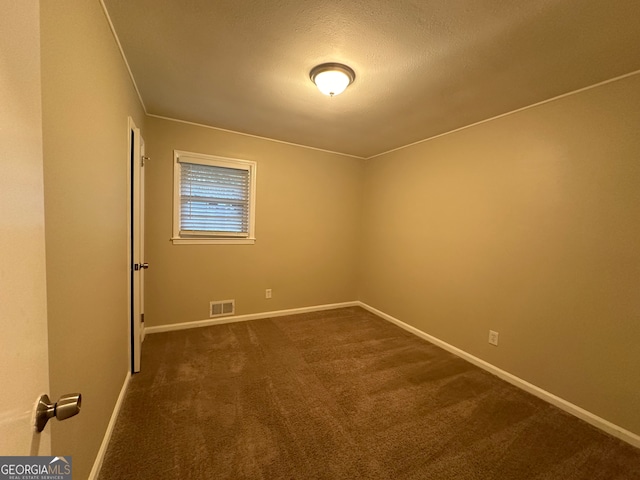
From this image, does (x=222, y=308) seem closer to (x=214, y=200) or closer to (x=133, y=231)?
(x=214, y=200)

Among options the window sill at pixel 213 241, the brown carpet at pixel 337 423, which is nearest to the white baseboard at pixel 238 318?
the brown carpet at pixel 337 423

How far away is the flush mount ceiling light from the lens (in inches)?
71.6

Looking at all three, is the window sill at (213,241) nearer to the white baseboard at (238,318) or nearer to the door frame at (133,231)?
the door frame at (133,231)

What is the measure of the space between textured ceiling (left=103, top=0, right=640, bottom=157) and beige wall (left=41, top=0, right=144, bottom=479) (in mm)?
373

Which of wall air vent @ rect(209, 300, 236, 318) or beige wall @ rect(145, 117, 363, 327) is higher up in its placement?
beige wall @ rect(145, 117, 363, 327)

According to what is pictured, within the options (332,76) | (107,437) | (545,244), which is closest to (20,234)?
(107,437)

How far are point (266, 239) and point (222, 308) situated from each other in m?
1.04

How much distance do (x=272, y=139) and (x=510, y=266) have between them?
120 inches

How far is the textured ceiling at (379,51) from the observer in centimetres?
136

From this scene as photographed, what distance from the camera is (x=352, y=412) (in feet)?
6.26

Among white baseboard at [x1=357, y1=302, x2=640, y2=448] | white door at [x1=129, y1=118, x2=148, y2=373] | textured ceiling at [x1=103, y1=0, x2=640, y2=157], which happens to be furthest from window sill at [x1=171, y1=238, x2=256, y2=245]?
white baseboard at [x1=357, y1=302, x2=640, y2=448]

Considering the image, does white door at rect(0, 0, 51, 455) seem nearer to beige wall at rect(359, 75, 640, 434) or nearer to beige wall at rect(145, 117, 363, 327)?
beige wall at rect(145, 117, 363, 327)

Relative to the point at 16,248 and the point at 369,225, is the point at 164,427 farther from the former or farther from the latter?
the point at 369,225

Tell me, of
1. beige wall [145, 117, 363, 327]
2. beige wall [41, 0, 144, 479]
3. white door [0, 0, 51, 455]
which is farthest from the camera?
beige wall [145, 117, 363, 327]
